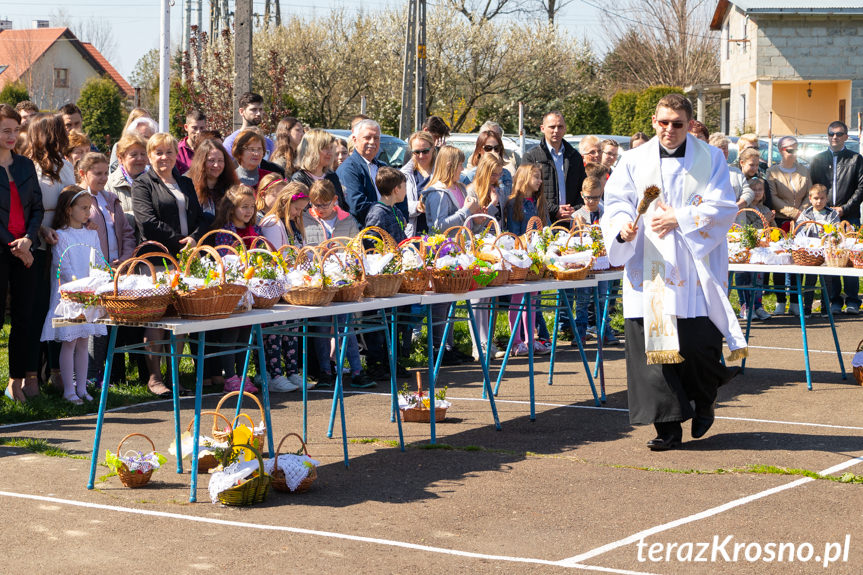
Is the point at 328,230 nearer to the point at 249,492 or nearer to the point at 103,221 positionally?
the point at 103,221

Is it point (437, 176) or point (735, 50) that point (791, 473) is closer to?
point (437, 176)

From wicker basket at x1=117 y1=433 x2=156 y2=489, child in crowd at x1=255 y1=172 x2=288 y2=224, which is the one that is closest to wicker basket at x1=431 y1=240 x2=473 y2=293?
child in crowd at x1=255 y1=172 x2=288 y2=224

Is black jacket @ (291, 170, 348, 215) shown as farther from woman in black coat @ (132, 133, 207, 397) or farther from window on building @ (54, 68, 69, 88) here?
window on building @ (54, 68, 69, 88)

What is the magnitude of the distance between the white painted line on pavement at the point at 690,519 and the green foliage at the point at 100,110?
126 feet

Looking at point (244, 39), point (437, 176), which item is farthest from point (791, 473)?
point (244, 39)

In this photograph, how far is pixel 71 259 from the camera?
867cm

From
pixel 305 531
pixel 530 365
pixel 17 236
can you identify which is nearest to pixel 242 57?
pixel 17 236

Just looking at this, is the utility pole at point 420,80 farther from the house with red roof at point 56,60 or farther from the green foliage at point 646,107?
the house with red roof at point 56,60

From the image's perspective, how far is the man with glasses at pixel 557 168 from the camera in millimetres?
12391

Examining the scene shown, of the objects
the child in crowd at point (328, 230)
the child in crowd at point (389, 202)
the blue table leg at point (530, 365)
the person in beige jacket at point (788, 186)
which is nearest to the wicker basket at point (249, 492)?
the child in crowd at point (328, 230)

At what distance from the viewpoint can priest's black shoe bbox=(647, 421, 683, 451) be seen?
7.61 metres

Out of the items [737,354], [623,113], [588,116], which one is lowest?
[737,354]

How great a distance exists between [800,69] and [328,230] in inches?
1297

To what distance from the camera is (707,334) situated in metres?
7.67
